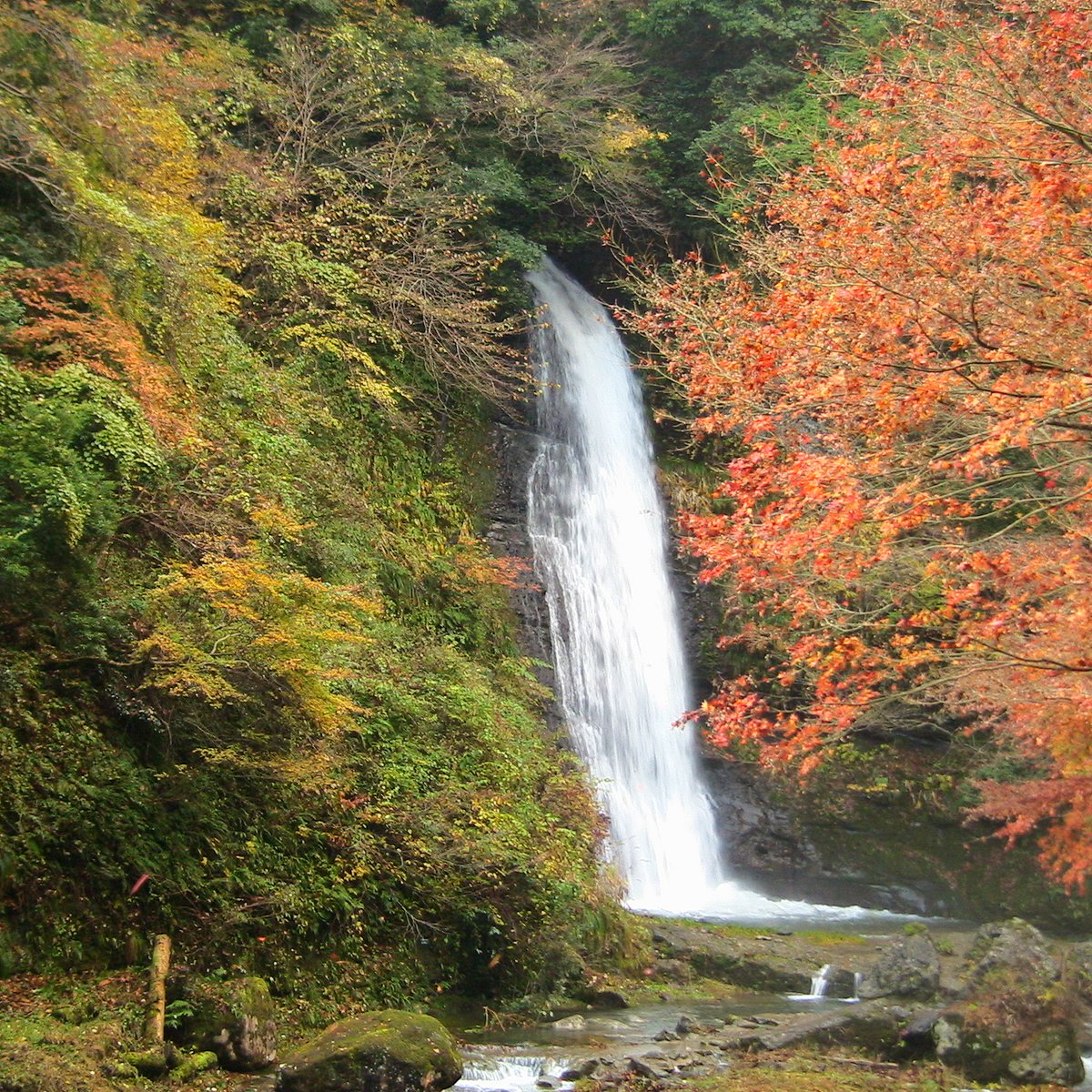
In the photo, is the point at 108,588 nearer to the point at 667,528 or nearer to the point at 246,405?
the point at 246,405

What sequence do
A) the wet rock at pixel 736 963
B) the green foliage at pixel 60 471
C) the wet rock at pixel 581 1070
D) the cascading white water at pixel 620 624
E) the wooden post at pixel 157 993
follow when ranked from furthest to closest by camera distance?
1. the cascading white water at pixel 620 624
2. the wet rock at pixel 736 963
3. the wet rock at pixel 581 1070
4. the green foliage at pixel 60 471
5. the wooden post at pixel 157 993

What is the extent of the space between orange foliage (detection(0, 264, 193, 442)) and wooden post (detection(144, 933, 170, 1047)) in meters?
3.81

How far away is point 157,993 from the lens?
5.93m

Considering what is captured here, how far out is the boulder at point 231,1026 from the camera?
5953 millimetres

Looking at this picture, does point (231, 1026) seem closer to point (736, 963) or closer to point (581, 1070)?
point (581, 1070)

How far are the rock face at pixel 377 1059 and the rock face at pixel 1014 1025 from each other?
4.18 metres

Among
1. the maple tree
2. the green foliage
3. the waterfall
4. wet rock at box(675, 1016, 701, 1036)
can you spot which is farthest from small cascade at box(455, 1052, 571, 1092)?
the waterfall

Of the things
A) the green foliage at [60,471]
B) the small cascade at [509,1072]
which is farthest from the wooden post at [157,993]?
the green foliage at [60,471]

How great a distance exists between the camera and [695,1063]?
7398mm

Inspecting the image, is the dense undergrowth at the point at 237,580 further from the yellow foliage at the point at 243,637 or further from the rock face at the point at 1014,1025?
the rock face at the point at 1014,1025

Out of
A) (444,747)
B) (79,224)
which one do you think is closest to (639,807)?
(444,747)

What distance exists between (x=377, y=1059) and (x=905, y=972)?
6.38m

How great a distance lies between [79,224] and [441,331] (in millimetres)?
7044

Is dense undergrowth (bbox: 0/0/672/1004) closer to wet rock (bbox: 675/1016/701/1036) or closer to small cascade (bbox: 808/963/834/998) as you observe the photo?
wet rock (bbox: 675/1016/701/1036)
